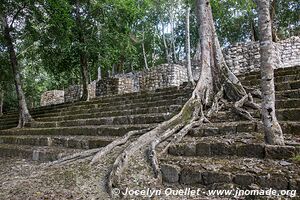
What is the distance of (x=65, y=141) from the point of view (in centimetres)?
560

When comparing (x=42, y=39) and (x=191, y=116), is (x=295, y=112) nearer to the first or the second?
(x=191, y=116)

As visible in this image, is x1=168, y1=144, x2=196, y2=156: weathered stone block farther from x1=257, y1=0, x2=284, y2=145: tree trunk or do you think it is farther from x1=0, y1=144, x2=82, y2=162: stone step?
x1=0, y1=144, x2=82, y2=162: stone step

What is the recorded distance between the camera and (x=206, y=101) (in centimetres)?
488

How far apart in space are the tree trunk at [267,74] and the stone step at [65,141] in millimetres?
2630

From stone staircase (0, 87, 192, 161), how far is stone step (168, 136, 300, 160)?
1.34m

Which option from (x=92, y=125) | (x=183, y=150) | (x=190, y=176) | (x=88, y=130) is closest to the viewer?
(x=190, y=176)

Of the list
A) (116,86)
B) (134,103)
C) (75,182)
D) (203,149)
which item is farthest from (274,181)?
(116,86)

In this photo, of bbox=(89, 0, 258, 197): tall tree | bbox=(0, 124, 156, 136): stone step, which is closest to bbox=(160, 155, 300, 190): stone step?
bbox=(89, 0, 258, 197): tall tree

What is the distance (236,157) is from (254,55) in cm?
801

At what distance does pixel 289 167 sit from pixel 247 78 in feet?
13.7

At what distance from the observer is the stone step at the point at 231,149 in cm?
270

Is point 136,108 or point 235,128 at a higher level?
point 136,108

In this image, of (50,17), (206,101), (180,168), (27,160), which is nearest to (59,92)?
(50,17)

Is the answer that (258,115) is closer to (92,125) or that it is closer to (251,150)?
(251,150)
